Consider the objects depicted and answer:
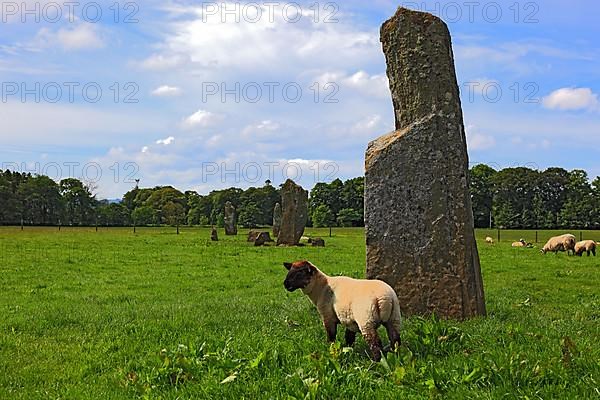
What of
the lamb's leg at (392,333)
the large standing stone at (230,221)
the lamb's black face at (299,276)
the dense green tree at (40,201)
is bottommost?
the lamb's leg at (392,333)

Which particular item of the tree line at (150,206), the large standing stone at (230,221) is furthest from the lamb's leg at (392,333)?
the tree line at (150,206)

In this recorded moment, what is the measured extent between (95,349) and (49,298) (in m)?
5.37

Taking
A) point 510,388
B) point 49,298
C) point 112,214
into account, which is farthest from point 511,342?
point 112,214

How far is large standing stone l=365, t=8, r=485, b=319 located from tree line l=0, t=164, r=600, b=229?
185 feet

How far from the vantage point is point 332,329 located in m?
7.17

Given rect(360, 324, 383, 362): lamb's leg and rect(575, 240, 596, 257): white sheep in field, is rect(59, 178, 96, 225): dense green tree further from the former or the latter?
rect(360, 324, 383, 362): lamb's leg

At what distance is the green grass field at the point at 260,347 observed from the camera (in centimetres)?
557

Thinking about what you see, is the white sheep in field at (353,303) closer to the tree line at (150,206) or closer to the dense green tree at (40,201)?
the tree line at (150,206)

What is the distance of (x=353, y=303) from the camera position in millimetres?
6707

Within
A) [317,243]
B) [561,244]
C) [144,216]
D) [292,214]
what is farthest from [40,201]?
[561,244]

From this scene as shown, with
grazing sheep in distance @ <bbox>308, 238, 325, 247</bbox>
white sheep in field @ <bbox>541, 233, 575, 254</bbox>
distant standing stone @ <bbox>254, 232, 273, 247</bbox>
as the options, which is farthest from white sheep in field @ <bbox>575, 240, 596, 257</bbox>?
distant standing stone @ <bbox>254, 232, 273, 247</bbox>

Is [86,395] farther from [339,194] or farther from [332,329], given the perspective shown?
[339,194]

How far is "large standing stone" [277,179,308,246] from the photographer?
3134 centimetres

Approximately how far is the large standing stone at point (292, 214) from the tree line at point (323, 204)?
36.6 m
